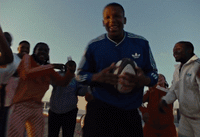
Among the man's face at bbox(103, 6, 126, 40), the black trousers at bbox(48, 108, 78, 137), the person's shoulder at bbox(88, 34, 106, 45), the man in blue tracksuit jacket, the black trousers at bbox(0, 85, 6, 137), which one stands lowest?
the black trousers at bbox(48, 108, 78, 137)

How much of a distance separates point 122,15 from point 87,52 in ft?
1.96

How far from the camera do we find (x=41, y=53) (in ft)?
10.6

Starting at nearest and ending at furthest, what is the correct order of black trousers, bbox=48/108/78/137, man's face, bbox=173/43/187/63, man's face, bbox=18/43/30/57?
man's face, bbox=173/43/187/63
black trousers, bbox=48/108/78/137
man's face, bbox=18/43/30/57

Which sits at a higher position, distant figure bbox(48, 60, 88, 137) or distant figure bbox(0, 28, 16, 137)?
distant figure bbox(0, 28, 16, 137)

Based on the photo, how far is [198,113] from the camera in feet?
9.77

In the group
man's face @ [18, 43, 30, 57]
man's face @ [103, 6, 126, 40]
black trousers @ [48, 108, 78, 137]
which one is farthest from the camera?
man's face @ [18, 43, 30, 57]

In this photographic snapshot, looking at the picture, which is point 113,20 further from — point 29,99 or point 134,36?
point 29,99

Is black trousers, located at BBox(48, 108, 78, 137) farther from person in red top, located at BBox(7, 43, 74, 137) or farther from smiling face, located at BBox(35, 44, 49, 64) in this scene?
smiling face, located at BBox(35, 44, 49, 64)

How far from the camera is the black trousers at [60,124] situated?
11.9ft

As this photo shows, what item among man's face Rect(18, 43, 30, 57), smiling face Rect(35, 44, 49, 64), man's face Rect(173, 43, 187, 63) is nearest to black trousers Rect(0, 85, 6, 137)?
smiling face Rect(35, 44, 49, 64)

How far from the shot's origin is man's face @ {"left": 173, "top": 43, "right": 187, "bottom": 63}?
11.1 ft

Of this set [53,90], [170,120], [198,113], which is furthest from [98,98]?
[170,120]

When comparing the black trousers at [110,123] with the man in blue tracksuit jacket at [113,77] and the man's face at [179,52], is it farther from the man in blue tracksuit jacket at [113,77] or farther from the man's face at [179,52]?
the man's face at [179,52]

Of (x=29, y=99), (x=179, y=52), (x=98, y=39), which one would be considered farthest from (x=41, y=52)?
(x=179, y=52)
